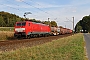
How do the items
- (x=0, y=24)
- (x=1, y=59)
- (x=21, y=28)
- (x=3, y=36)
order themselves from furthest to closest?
1. (x=0, y=24)
2. (x=3, y=36)
3. (x=21, y=28)
4. (x=1, y=59)

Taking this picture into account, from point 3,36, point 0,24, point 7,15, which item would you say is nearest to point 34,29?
point 3,36

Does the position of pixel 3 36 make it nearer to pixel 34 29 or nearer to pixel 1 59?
pixel 34 29

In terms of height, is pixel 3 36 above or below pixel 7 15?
below

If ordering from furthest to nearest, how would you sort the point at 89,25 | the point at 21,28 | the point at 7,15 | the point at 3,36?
the point at 89,25 < the point at 7,15 < the point at 3,36 < the point at 21,28

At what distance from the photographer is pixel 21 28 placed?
105 feet

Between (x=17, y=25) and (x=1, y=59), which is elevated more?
(x=17, y=25)

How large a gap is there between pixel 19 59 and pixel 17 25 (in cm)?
2261

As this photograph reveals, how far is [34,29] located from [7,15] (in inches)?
3323

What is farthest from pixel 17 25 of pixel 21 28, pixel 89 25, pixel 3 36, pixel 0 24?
pixel 89 25

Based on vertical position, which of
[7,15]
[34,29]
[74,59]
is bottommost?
[74,59]

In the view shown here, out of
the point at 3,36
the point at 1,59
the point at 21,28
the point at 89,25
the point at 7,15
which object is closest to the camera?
the point at 1,59

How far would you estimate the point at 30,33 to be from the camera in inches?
1325

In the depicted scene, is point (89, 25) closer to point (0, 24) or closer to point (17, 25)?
point (0, 24)

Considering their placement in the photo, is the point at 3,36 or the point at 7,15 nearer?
the point at 3,36
